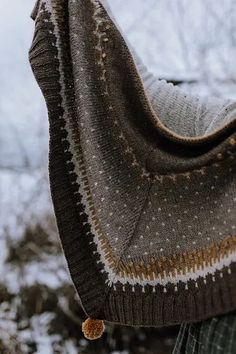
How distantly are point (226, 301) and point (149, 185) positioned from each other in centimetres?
22

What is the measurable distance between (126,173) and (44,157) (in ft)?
7.41

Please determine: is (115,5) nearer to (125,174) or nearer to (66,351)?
(66,351)

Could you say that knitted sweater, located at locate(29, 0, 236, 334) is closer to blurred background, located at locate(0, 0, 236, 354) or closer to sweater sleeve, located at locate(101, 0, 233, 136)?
sweater sleeve, located at locate(101, 0, 233, 136)

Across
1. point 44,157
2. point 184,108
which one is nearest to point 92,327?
point 184,108

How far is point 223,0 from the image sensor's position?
157 inches

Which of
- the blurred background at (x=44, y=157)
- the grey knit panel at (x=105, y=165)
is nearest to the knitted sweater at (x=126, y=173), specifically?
the grey knit panel at (x=105, y=165)

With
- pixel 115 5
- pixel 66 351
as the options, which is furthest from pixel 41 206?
pixel 115 5

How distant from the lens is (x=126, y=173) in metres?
1.12

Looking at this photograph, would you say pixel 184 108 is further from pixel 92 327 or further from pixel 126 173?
pixel 92 327

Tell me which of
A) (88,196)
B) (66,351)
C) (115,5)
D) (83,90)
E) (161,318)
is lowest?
(66,351)

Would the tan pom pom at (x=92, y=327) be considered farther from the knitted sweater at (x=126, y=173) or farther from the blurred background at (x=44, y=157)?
the blurred background at (x=44, y=157)

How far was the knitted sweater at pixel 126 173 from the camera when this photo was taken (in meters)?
1.04

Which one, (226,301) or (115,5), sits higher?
(226,301)

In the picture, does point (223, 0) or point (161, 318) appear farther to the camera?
point (223, 0)
